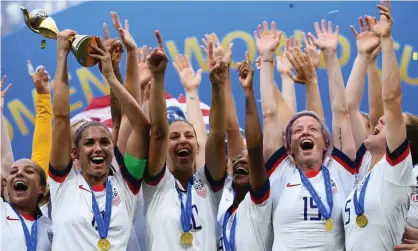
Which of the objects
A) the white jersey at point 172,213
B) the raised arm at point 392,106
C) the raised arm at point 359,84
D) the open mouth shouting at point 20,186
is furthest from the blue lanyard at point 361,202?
the open mouth shouting at point 20,186

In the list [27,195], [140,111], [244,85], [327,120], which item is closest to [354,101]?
[244,85]

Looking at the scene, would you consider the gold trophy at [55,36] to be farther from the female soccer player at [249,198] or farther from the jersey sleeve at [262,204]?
the jersey sleeve at [262,204]

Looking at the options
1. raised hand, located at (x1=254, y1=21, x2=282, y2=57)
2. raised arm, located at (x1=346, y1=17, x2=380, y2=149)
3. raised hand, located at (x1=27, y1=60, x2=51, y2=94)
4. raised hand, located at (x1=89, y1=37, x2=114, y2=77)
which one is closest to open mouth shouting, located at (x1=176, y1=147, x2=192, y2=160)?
raised hand, located at (x1=89, y1=37, x2=114, y2=77)

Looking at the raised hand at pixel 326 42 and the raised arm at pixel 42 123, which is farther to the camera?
the raised arm at pixel 42 123

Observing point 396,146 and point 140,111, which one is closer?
point 396,146

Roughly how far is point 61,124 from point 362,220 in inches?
56.1

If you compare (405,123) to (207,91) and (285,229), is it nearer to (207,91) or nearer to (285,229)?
(285,229)

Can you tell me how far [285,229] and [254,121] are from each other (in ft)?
1.71

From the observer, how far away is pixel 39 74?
5348 millimetres

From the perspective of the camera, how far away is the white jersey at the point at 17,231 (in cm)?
461

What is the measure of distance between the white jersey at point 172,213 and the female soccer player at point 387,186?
27.5 inches

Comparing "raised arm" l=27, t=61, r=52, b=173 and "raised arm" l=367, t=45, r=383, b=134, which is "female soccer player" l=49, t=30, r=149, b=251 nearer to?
"raised arm" l=27, t=61, r=52, b=173

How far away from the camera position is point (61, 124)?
14.0 feet

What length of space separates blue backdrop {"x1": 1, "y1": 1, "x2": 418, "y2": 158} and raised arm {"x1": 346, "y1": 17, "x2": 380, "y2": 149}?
2.06m
